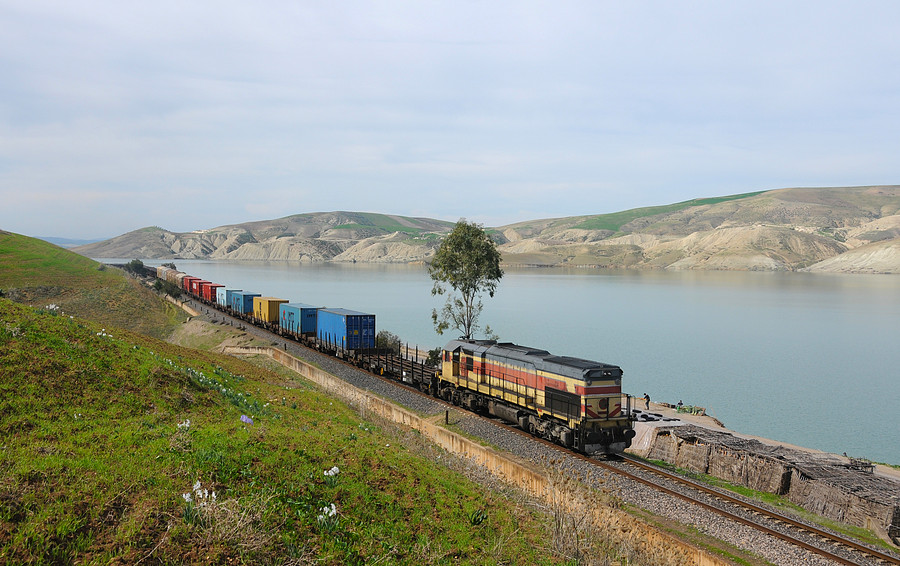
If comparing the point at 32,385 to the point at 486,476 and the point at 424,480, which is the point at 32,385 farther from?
the point at 486,476

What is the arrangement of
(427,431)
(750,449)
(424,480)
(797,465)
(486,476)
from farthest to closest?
(427,431) < (750,449) < (797,465) < (486,476) < (424,480)

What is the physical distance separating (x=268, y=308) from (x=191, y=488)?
177 ft

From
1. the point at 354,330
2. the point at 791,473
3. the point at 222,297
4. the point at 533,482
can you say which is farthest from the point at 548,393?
the point at 222,297

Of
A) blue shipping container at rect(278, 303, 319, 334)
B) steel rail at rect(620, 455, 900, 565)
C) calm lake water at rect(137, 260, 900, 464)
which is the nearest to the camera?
steel rail at rect(620, 455, 900, 565)

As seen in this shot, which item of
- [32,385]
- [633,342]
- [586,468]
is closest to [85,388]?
[32,385]

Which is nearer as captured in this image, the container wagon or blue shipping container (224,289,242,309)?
blue shipping container (224,289,242,309)

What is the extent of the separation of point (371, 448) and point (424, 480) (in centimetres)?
233

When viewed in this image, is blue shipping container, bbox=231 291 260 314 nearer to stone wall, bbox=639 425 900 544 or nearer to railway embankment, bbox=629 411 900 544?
railway embankment, bbox=629 411 900 544

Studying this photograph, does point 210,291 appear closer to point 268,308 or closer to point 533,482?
point 268,308

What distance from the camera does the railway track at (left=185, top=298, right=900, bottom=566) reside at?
14766 millimetres

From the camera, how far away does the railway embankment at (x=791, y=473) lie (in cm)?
1783

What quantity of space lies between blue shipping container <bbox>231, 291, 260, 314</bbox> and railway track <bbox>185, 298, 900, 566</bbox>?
2091 inches

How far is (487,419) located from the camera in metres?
28.4

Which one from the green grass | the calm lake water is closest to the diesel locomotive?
the green grass
